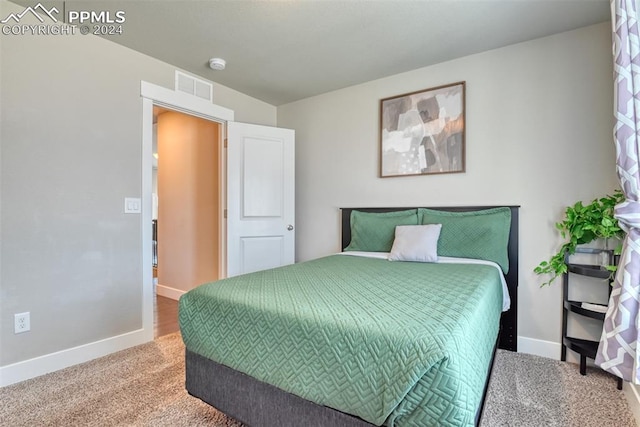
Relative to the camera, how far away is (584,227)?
1.96m

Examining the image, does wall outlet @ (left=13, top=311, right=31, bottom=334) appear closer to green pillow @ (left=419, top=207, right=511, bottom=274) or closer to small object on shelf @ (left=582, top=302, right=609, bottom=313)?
green pillow @ (left=419, top=207, right=511, bottom=274)

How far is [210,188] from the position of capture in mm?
3529

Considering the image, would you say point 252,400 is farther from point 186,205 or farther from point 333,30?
point 186,205

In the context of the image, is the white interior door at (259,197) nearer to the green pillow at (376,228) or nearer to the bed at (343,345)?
the green pillow at (376,228)

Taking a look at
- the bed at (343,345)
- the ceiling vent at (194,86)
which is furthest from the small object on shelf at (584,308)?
the ceiling vent at (194,86)

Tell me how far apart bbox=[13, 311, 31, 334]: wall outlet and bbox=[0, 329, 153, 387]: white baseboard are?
204 millimetres

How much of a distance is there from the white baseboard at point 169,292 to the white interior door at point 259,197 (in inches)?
47.9

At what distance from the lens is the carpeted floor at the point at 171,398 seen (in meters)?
1.51

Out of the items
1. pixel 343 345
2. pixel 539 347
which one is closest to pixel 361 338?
pixel 343 345

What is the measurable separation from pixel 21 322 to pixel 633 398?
359 centimetres

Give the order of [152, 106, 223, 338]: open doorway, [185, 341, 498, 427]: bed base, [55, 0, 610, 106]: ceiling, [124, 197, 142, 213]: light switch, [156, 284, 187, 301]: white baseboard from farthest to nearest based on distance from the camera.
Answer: [156, 284, 187, 301]: white baseboard → [152, 106, 223, 338]: open doorway → [124, 197, 142, 213]: light switch → [55, 0, 610, 106]: ceiling → [185, 341, 498, 427]: bed base

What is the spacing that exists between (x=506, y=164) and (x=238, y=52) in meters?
2.38

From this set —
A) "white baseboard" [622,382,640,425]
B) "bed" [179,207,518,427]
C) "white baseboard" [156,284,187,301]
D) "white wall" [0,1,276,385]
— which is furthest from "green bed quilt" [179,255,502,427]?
"white baseboard" [156,284,187,301]

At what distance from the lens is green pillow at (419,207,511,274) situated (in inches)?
90.0
